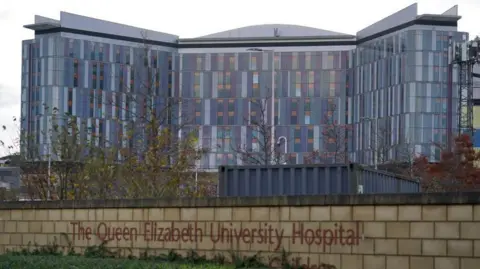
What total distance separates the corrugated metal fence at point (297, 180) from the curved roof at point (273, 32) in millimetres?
98646

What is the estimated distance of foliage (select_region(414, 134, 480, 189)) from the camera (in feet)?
187

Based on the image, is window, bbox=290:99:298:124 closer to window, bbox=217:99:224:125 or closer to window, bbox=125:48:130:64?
window, bbox=217:99:224:125

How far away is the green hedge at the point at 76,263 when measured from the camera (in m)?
19.1

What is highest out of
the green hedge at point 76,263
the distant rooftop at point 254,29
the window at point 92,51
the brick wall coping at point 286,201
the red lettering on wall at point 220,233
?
the distant rooftop at point 254,29

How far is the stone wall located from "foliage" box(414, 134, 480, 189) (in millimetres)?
32377

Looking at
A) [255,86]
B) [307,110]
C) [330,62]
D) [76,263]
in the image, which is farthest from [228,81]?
[76,263]

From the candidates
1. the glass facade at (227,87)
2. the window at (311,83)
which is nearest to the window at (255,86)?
the glass facade at (227,87)

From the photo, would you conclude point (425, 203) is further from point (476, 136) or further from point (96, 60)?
point (96, 60)

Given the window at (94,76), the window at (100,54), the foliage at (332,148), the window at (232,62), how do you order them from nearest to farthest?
the foliage at (332,148) < the window at (100,54) < the window at (94,76) < the window at (232,62)

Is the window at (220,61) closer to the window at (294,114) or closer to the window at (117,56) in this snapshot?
the window at (294,114)

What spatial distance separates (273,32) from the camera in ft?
409

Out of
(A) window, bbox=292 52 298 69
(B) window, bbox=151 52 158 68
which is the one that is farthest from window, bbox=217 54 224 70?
(A) window, bbox=292 52 298 69

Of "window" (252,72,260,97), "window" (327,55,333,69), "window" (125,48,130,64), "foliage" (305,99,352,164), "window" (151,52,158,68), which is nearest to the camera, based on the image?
"foliage" (305,99,352,164)

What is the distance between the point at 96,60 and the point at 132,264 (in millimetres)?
103076
